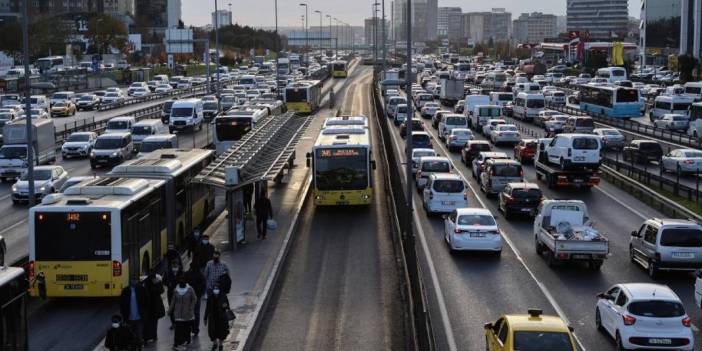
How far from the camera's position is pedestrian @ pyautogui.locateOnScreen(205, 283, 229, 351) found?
18.2 meters

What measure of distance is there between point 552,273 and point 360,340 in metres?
8.50

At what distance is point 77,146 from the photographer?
184ft

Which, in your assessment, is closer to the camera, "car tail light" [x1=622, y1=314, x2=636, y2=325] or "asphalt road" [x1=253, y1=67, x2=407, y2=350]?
"car tail light" [x1=622, y1=314, x2=636, y2=325]

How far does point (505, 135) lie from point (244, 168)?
104ft

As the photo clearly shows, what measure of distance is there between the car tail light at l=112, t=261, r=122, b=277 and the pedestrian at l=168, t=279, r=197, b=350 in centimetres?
362

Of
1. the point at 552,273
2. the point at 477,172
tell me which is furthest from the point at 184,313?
the point at 477,172

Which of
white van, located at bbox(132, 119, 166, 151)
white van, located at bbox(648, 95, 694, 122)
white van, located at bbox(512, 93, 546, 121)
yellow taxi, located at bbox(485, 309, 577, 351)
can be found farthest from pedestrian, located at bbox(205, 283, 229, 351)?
white van, located at bbox(512, 93, 546, 121)

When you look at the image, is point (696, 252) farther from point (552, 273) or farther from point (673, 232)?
point (552, 273)

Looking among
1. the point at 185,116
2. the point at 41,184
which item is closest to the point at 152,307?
the point at 41,184

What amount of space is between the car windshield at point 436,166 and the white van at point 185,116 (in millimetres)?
29537

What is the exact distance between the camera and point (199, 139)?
2559 inches

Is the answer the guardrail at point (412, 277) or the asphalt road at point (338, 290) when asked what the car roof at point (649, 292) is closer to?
the guardrail at point (412, 277)

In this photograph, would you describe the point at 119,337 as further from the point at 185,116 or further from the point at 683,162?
the point at 185,116

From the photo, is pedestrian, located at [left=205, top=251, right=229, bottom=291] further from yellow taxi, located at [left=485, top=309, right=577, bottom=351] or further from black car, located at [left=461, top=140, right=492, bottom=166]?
black car, located at [left=461, top=140, right=492, bottom=166]
